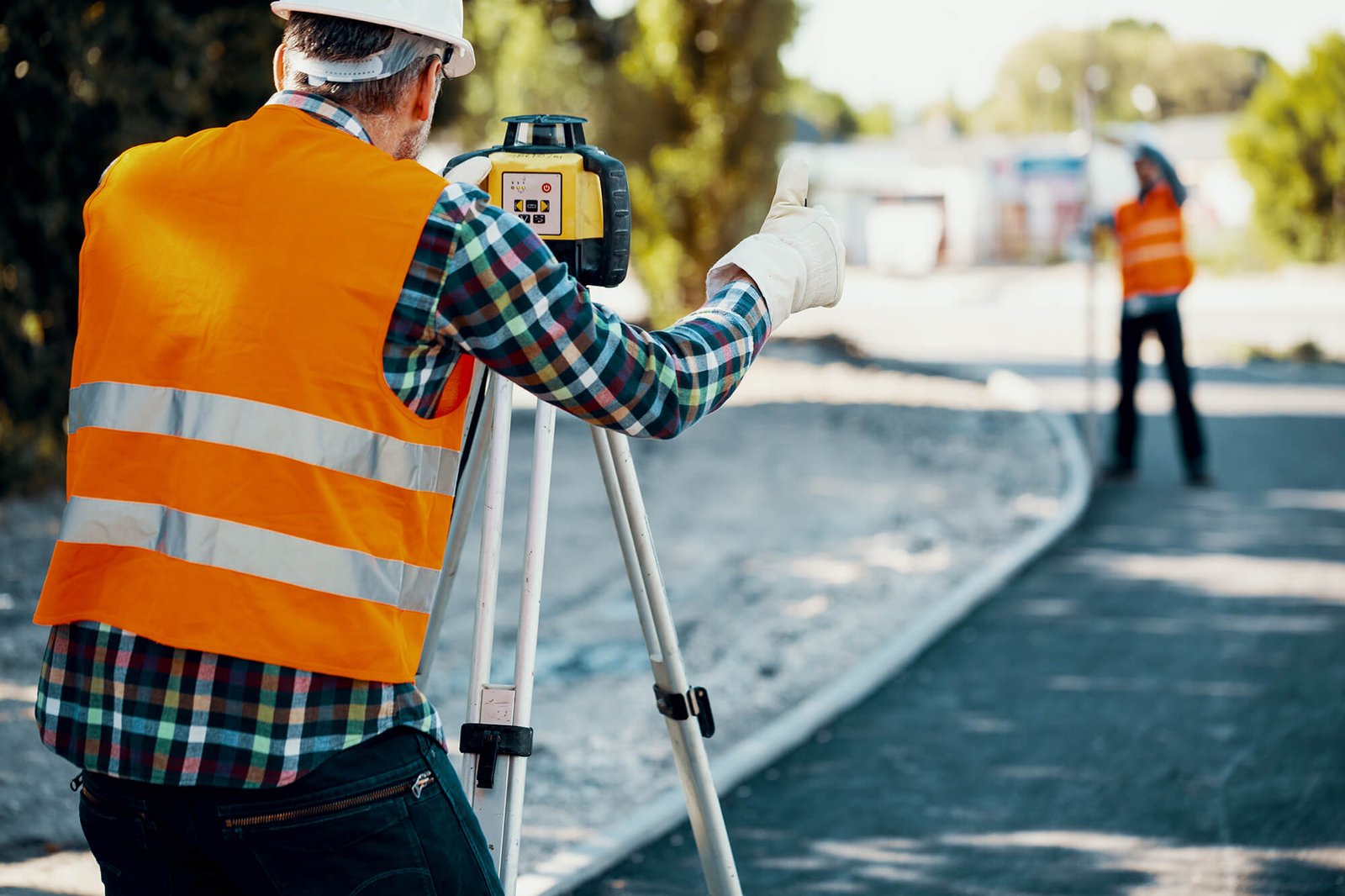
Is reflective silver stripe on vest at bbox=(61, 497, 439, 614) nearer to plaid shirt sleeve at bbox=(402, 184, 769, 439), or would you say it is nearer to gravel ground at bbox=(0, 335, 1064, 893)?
plaid shirt sleeve at bbox=(402, 184, 769, 439)

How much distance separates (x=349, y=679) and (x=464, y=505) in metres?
0.99

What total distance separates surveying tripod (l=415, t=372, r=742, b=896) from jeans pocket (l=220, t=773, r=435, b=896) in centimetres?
55

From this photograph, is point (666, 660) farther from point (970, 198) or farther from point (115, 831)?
point (970, 198)

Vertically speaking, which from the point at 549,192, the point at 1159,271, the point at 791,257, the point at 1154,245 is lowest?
the point at 791,257

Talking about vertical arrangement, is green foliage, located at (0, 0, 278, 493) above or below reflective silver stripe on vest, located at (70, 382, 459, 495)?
above

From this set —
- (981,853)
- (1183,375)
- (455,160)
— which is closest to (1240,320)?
(1183,375)

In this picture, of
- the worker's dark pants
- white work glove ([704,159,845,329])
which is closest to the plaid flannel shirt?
white work glove ([704,159,845,329])

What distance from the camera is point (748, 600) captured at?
7297mm

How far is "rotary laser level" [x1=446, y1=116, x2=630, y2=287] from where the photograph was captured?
222 cm

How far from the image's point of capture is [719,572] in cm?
801

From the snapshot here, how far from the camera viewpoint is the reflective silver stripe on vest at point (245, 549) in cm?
161

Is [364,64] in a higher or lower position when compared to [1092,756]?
higher

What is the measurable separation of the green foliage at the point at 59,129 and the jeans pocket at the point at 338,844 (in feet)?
26.6

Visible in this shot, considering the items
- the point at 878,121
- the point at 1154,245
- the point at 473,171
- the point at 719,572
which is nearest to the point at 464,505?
the point at 473,171
